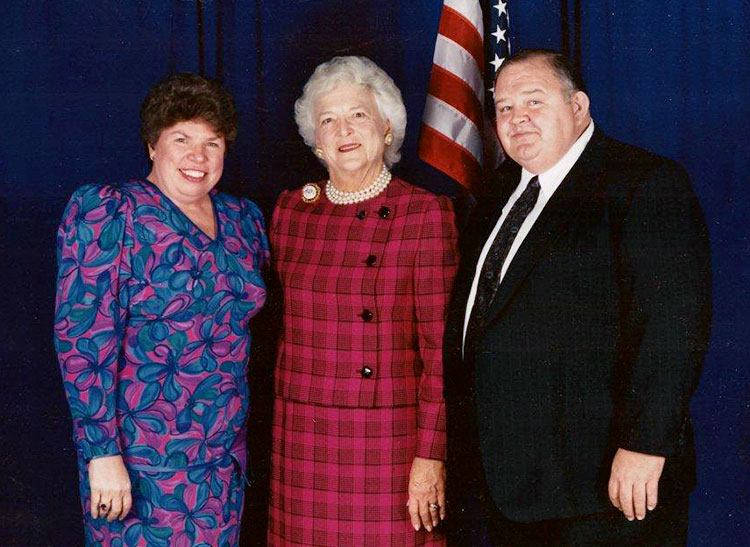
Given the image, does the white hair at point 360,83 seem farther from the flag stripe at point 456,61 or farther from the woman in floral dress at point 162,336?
→ the flag stripe at point 456,61

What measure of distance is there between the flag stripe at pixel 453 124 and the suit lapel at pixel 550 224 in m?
0.83

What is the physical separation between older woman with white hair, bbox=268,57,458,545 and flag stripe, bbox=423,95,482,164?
1.44ft

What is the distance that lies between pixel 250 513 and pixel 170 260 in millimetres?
1270

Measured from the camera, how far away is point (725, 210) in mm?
2852

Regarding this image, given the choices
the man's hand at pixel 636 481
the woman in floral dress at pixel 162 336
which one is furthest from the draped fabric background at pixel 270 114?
the man's hand at pixel 636 481

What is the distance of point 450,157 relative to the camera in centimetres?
268

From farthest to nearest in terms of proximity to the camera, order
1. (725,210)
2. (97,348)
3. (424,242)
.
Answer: (725,210) < (424,242) < (97,348)

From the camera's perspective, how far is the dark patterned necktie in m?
1.93

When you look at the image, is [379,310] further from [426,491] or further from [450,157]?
[450,157]

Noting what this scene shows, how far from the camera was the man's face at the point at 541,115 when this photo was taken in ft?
6.44

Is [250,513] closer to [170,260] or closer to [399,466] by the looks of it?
[399,466]

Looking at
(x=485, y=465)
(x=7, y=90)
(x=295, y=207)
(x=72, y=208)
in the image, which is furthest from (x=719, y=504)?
(x=7, y=90)

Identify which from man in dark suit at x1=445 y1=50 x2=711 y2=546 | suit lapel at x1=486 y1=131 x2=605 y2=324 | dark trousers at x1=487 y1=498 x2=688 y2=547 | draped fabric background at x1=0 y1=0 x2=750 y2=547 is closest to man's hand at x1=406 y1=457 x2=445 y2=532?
man in dark suit at x1=445 y1=50 x2=711 y2=546

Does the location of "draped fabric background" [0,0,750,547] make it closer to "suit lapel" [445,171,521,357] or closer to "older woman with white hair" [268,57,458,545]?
"older woman with white hair" [268,57,458,545]
